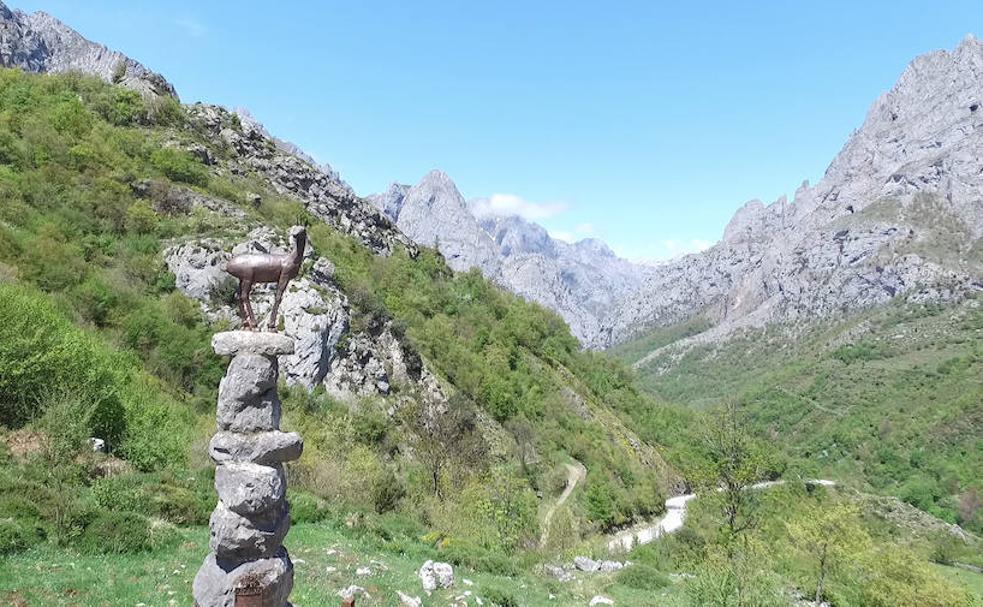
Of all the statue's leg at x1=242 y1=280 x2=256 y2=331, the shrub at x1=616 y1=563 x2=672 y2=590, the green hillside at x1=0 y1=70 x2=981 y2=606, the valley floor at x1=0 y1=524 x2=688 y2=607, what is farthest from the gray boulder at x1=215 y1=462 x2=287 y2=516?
the shrub at x1=616 y1=563 x2=672 y2=590

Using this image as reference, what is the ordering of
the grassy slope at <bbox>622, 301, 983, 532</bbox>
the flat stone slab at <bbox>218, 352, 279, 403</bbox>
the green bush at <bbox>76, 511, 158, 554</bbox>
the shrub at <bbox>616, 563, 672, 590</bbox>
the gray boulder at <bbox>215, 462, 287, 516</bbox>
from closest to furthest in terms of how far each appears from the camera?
the gray boulder at <bbox>215, 462, 287, 516</bbox>, the flat stone slab at <bbox>218, 352, 279, 403</bbox>, the green bush at <bbox>76, 511, 158, 554</bbox>, the shrub at <bbox>616, 563, 672, 590</bbox>, the grassy slope at <bbox>622, 301, 983, 532</bbox>

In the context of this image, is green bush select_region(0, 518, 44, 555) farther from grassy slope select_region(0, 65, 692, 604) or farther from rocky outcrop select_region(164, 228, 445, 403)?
rocky outcrop select_region(164, 228, 445, 403)

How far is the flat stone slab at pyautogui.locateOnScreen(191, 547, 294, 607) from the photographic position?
752 cm

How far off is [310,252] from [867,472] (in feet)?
512

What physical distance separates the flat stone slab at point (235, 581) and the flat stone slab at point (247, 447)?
1.35 m

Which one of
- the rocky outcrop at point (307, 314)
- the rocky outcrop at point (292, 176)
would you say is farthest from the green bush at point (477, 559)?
the rocky outcrop at point (292, 176)

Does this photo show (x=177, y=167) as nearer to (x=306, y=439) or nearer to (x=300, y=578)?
(x=306, y=439)

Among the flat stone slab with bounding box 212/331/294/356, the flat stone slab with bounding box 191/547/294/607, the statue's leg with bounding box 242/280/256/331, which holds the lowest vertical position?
the flat stone slab with bounding box 191/547/294/607

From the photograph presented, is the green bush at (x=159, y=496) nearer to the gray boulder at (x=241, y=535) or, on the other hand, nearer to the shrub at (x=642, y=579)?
the gray boulder at (x=241, y=535)

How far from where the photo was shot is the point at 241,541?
25.0 feet

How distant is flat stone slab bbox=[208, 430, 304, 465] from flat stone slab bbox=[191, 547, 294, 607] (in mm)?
1349

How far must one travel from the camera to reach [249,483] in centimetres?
772

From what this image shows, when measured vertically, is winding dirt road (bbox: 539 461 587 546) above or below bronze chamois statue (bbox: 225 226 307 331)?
below

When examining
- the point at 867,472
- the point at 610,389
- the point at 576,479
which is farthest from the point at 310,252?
the point at 867,472
